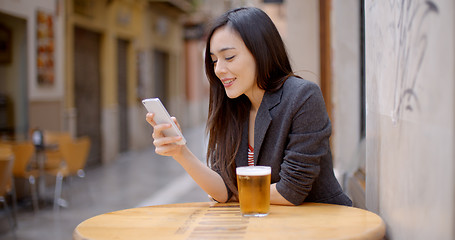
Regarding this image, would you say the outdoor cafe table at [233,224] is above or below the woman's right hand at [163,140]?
below

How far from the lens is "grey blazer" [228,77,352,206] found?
181 centimetres

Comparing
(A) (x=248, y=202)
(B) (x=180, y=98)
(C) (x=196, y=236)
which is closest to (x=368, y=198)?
(A) (x=248, y=202)

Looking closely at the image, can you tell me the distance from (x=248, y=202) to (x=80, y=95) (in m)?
9.46

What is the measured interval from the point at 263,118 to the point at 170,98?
53.3 feet

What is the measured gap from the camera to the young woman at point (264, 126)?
1.82m

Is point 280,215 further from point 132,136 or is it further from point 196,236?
point 132,136

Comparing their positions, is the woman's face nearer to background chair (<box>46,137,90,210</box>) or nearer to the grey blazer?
the grey blazer

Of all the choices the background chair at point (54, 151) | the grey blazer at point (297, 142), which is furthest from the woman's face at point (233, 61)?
the background chair at point (54, 151)

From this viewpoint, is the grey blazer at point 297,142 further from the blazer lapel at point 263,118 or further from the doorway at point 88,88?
the doorway at point 88,88

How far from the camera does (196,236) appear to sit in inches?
55.5

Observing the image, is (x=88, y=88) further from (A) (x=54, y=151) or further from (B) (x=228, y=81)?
(B) (x=228, y=81)

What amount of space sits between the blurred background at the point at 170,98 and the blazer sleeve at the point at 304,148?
7.4 inches

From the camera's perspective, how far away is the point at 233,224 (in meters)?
1.54

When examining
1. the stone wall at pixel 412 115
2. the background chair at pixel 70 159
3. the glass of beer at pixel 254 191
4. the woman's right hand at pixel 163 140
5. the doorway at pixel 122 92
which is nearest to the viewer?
the stone wall at pixel 412 115
